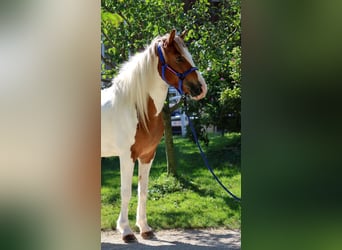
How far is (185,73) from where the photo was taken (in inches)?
121

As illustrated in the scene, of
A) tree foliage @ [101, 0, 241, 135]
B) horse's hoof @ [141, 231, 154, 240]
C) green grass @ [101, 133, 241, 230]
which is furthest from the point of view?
tree foliage @ [101, 0, 241, 135]

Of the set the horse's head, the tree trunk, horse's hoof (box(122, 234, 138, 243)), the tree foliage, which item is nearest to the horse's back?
the horse's head

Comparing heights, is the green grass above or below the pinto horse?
below

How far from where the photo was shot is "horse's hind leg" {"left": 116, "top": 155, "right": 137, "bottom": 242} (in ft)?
10.3

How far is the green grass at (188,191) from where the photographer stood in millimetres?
3896

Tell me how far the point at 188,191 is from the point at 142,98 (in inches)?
77.1

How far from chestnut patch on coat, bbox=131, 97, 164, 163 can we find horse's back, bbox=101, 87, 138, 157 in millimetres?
49

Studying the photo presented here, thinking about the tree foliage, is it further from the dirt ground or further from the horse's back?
the dirt ground

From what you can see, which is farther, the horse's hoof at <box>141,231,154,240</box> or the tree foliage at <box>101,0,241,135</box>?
the tree foliage at <box>101,0,241,135</box>

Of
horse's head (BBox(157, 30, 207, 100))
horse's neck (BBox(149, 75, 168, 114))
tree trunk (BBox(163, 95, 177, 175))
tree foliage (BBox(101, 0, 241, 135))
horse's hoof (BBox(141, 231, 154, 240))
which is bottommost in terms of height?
horse's hoof (BBox(141, 231, 154, 240))

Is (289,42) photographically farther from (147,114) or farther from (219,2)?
(219,2)

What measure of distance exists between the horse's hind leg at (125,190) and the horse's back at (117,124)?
0.31ft

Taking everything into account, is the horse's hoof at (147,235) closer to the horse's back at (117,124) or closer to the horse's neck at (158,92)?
the horse's back at (117,124)

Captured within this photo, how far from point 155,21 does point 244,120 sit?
3.16m
